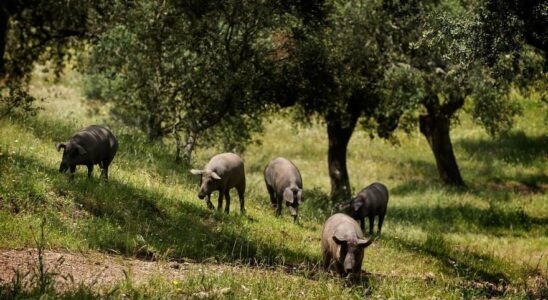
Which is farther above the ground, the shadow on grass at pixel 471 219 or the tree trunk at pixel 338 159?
the tree trunk at pixel 338 159

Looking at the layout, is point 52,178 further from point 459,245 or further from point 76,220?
point 459,245

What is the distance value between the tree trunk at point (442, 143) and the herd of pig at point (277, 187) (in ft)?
29.6

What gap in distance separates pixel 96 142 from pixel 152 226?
247 centimetres

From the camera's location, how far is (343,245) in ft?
37.9

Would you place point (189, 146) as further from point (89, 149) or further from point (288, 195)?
point (89, 149)

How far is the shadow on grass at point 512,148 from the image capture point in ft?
118

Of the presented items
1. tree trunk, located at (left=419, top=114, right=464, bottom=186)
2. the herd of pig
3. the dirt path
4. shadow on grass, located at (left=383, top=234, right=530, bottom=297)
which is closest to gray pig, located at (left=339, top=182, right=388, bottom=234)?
the herd of pig

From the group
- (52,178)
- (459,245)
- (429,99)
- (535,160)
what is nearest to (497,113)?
(429,99)

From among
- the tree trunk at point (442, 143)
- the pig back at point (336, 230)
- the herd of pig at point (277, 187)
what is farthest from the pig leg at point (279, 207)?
the tree trunk at point (442, 143)

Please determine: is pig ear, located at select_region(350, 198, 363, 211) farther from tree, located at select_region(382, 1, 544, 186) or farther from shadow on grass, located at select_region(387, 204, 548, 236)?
shadow on grass, located at select_region(387, 204, 548, 236)

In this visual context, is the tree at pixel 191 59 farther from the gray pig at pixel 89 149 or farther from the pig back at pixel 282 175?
the gray pig at pixel 89 149

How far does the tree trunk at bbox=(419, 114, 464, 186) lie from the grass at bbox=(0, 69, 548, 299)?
2.96 ft

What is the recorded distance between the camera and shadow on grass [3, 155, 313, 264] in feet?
40.3

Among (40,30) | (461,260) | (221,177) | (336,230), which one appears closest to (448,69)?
(461,260)
